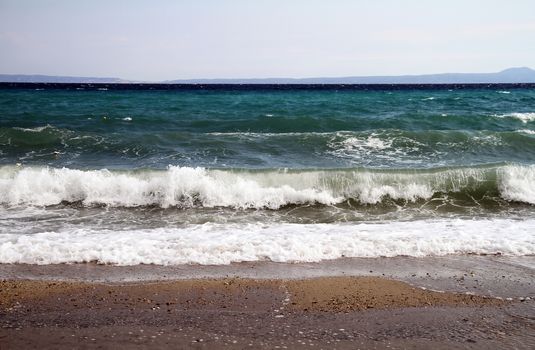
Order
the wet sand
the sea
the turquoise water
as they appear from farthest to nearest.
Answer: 1. the turquoise water
2. the sea
3. the wet sand

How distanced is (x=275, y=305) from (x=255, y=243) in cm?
214

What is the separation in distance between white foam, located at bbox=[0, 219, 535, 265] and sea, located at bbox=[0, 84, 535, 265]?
2 cm

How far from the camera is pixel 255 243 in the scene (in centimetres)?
704

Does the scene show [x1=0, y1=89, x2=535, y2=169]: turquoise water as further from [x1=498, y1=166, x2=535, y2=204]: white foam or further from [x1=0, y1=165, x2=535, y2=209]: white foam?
[x1=498, y1=166, x2=535, y2=204]: white foam

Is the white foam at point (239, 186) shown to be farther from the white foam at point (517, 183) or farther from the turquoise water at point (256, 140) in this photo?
the turquoise water at point (256, 140)

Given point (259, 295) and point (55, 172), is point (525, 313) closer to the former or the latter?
point (259, 295)

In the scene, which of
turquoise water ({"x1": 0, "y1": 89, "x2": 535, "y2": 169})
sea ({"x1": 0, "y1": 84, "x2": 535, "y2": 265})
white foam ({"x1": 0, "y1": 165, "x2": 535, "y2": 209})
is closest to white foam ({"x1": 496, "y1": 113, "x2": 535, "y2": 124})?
turquoise water ({"x1": 0, "y1": 89, "x2": 535, "y2": 169})

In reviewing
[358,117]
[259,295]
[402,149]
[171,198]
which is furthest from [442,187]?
[358,117]

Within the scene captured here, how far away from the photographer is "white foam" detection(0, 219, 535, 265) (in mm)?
6523

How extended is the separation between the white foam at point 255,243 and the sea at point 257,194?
0.02m

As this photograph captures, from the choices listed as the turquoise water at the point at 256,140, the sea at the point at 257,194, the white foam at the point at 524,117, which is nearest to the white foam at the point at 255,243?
the sea at the point at 257,194

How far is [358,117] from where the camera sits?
76.8ft

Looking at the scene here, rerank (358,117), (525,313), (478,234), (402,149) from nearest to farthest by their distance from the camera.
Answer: (525,313) < (478,234) < (402,149) < (358,117)

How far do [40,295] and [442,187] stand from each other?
9.22 meters
